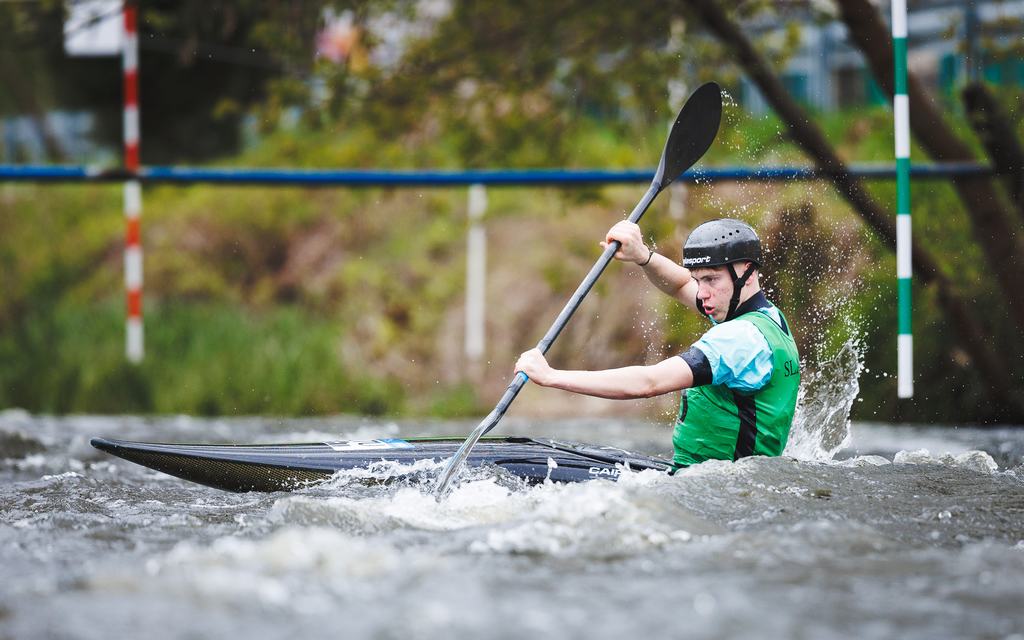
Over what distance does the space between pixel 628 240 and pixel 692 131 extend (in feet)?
3.10

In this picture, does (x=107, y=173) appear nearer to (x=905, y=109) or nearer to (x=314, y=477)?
(x=314, y=477)

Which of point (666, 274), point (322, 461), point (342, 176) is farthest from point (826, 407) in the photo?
point (342, 176)

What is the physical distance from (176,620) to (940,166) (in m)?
4.99

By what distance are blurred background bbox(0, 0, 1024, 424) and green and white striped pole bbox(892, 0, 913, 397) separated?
1.31m

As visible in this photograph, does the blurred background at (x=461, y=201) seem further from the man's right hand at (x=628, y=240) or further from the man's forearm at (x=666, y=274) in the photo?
the man's right hand at (x=628, y=240)

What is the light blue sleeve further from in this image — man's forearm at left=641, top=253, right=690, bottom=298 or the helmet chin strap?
man's forearm at left=641, top=253, right=690, bottom=298

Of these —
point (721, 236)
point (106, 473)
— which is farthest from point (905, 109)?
point (106, 473)

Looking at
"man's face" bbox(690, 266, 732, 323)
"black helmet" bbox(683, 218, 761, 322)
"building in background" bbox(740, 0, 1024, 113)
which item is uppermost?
"building in background" bbox(740, 0, 1024, 113)

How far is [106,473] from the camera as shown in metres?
5.07

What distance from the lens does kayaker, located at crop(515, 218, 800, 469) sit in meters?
3.82

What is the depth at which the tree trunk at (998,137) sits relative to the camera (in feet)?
20.7

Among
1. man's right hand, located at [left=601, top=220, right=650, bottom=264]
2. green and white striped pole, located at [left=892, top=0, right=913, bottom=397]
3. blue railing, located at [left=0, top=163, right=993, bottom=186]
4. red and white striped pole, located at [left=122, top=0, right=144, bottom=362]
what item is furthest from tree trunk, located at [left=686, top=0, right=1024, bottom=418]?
red and white striped pole, located at [left=122, top=0, right=144, bottom=362]

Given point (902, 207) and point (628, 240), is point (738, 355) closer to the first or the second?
point (628, 240)

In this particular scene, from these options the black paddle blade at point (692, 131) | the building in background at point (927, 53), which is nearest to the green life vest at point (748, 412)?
the black paddle blade at point (692, 131)
